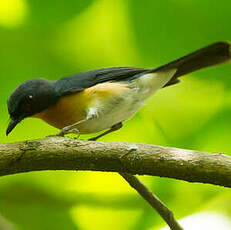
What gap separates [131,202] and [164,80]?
4.10ft

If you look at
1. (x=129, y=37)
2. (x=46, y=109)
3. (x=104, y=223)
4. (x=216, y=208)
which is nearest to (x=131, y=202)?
(x=104, y=223)

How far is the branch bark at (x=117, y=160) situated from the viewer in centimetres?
284

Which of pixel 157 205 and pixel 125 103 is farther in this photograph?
pixel 125 103

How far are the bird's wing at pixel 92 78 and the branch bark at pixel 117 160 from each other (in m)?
1.51

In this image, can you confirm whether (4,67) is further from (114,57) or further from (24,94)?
(114,57)

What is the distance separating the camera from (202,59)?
434 cm

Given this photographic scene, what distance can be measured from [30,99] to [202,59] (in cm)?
165

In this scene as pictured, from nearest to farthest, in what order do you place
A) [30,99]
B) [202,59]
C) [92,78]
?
1. [30,99]
2. [202,59]
3. [92,78]

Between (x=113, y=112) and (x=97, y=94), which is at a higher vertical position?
(x=97, y=94)

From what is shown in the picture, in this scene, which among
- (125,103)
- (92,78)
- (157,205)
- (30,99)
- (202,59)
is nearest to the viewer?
(157,205)

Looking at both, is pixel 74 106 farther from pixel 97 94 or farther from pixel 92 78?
pixel 92 78

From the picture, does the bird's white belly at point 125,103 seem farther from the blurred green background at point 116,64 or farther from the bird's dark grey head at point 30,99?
the bird's dark grey head at point 30,99

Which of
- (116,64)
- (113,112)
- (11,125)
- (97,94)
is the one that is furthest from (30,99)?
(116,64)

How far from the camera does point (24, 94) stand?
4152mm
